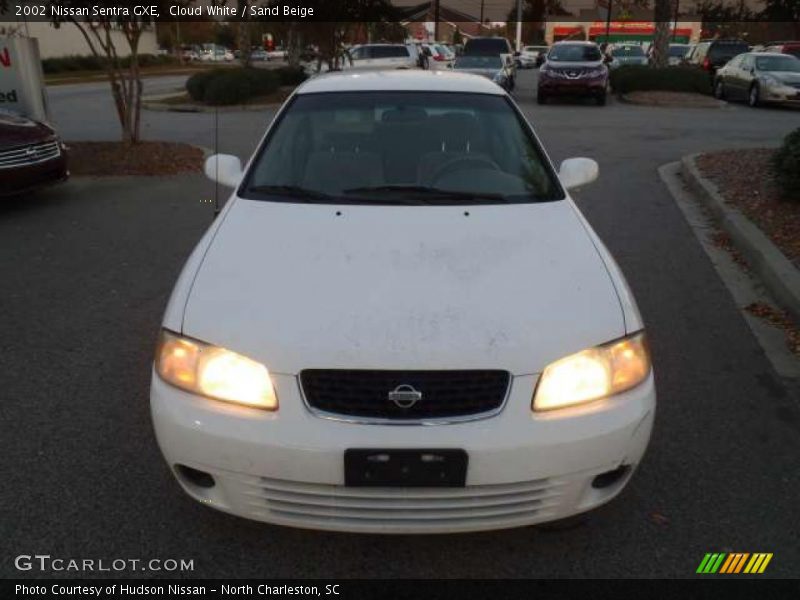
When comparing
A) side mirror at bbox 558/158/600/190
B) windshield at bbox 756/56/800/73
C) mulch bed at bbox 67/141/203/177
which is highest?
side mirror at bbox 558/158/600/190

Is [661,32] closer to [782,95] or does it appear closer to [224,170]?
[782,95]

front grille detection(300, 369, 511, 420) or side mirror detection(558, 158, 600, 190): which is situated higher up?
side mirror detection(558, 158, 600, 190)

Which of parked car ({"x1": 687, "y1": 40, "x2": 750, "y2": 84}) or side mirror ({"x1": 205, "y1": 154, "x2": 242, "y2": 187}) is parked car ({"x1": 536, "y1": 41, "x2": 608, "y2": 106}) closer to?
parked car ({"x1": 687, "y1": 40, "x2": 750, "y2": 84})

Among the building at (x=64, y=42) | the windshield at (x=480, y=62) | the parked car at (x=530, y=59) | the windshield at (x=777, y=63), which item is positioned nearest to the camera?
the windshield at (x=777, y=63)

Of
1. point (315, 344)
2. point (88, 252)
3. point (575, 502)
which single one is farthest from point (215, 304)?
point (88, 252)

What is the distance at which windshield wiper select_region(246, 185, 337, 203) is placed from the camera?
3471 millimetres

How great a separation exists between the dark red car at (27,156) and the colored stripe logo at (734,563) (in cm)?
742

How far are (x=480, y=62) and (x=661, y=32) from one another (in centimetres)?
550

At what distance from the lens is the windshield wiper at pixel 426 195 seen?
3.44 m

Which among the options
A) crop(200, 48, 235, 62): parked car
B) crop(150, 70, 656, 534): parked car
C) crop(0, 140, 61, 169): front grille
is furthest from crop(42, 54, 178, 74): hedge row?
crop(150, 70, 656, 534): parked car

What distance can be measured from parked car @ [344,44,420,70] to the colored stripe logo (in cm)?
Answer: 2256

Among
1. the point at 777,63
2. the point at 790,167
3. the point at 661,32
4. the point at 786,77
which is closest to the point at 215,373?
the point at 790,167

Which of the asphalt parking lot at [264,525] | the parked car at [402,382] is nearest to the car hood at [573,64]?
the asphalt parking lot at [264,525]

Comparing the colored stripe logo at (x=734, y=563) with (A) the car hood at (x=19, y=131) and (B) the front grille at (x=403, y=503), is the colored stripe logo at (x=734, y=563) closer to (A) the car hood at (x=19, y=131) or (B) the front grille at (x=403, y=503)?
(B) the front grille at (x=403, y=503)
